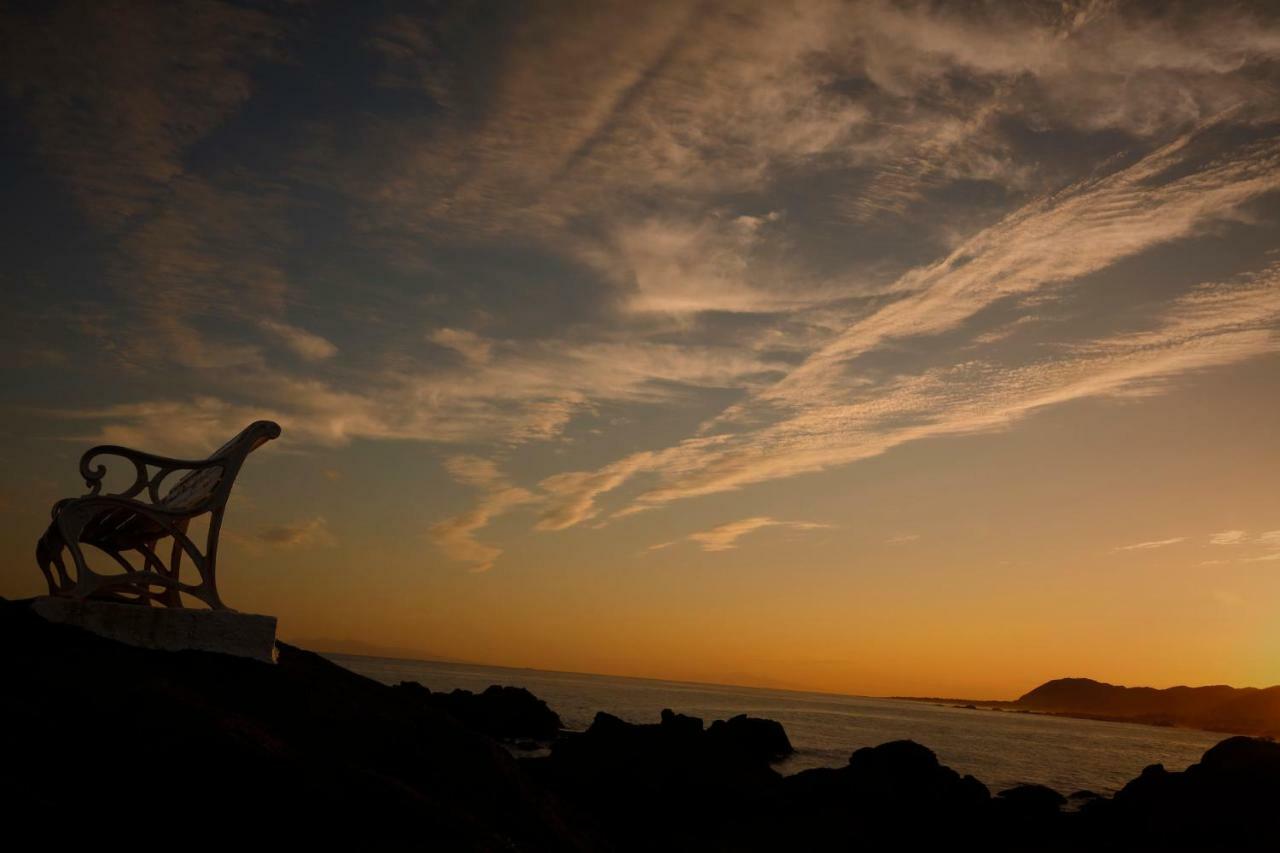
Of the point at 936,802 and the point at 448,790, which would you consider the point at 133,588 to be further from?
the point at 936,802

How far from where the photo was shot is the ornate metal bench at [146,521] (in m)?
9.62

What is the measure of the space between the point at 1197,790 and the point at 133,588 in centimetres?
2238

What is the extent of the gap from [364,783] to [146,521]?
521 cm

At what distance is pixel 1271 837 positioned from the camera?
17953 mm

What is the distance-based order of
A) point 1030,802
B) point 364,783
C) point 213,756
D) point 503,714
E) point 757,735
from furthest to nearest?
1. point 503,714
2. point 757,735
3. point 1030,802
4. point 364,783
5. point 213,756

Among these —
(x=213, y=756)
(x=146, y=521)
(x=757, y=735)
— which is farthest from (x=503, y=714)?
(x=213, y=756)

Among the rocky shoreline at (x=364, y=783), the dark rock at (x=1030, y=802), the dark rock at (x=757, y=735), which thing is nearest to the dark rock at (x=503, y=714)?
the dark rock at (x=757, y=735)

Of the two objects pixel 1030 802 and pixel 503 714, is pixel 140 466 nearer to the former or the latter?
pixel 1030 802

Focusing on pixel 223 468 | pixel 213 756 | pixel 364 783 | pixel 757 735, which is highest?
pixel 223 468

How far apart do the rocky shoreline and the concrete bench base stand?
160 mm

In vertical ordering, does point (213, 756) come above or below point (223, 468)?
below

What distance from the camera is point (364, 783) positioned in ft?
24.9

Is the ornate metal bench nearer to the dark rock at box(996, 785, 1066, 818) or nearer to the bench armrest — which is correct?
the bench armrest

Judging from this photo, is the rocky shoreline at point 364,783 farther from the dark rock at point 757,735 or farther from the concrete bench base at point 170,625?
the dark rock at point 757,735
